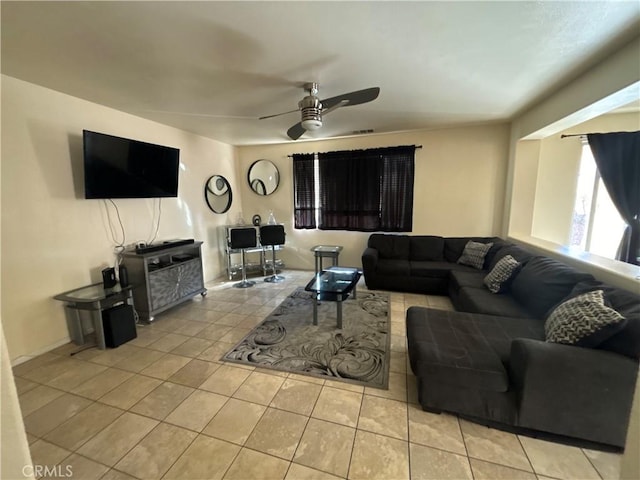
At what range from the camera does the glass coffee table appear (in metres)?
2.95

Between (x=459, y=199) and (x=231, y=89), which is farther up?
(x=231, y=89)

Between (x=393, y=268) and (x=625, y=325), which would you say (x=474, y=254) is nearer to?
(x=393, y=268)

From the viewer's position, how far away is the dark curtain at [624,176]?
10.8 ft

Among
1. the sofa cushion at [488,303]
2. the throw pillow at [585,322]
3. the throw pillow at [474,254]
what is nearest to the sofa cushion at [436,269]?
the throw pillow at [474,254]

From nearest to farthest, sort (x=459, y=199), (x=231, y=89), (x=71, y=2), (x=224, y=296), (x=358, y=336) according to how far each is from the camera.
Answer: (x=71, y=2) < (x=231, y=89) < (x=358, y=336) < (x=224, y=296) < (x=459, y=199)

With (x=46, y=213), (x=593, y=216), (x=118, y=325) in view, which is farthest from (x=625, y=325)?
(x=46, y=213)

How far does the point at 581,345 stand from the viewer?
1580 mm

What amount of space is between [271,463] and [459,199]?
4293mm

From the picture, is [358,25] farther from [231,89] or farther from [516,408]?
[516,408]

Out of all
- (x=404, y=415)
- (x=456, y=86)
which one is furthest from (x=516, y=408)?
(x=456, y=86)

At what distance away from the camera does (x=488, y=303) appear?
8.59 feet

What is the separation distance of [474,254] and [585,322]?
2.32 meters

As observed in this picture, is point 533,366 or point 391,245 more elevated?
point 391,245

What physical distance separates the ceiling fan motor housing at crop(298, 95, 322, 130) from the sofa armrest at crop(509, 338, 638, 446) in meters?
2.20
